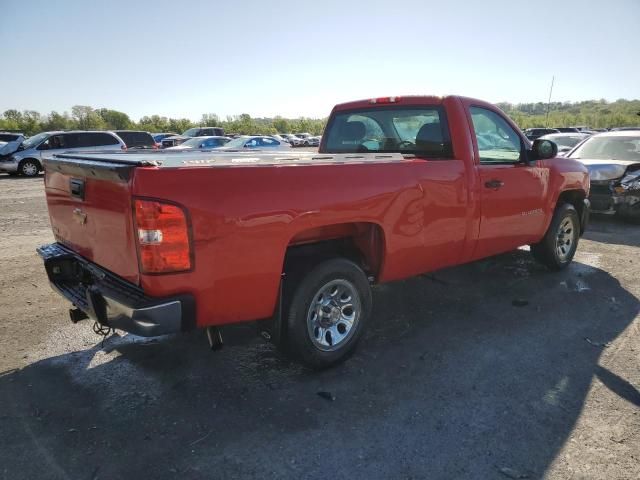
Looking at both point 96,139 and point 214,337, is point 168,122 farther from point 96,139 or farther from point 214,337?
point 214,337

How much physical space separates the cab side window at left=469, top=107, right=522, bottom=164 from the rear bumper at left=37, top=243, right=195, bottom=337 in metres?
3.08

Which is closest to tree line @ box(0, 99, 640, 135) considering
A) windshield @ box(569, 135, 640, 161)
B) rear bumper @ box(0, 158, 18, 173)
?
rear bumper @ box(0, 158, 18, 173)

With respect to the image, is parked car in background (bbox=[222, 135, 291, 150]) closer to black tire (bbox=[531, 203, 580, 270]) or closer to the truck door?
black tire (bbox=[531, 203, 580, 270])

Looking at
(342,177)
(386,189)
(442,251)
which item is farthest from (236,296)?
(442,251)

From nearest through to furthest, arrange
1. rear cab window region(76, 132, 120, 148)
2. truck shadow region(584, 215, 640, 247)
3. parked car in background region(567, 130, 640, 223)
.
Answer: truck shadow region(584, 215, 640, 247) → parked car in background region(567, 130, 640, 223) → rear cab window region(76, 132, 120, 148)

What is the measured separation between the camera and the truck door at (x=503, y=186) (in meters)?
4.24


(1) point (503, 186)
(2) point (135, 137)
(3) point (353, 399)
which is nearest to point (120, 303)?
(3) point (353, 399)

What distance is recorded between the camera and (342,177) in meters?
3.04

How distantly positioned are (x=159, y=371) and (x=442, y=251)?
2.46m

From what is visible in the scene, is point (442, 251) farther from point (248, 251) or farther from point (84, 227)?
point (84, 227)

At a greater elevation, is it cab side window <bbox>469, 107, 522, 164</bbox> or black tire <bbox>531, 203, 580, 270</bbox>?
cab side window <bbox>469, 107, 522, 164</bbox>

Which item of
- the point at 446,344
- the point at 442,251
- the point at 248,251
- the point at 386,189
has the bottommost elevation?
the point at 446,344

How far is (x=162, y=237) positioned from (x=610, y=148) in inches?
386

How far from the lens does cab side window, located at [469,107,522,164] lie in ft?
14.2
